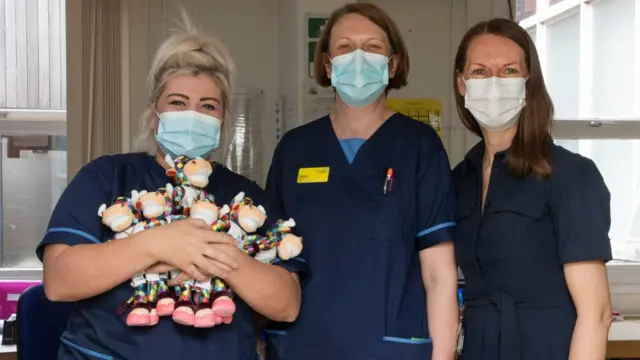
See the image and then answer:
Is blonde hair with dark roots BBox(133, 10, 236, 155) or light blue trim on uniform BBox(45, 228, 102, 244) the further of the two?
blonde hair with dark roots BBox(133, 10, 236, 155)

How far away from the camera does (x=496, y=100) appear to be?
1.55 metres

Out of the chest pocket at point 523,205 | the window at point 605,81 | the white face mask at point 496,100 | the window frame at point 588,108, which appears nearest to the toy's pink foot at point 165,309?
the chest pocket at point 523,205

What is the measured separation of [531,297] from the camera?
4.79 feet

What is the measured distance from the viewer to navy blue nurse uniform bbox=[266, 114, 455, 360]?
1.50m

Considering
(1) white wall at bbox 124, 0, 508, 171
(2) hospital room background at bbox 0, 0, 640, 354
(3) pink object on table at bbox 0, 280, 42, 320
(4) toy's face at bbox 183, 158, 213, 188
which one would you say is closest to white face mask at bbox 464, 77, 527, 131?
(4) toy's face at bbox 183, 158, 213, 188

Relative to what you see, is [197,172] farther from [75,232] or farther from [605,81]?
[605,81]

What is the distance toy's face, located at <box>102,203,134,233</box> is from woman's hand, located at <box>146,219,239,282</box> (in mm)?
76

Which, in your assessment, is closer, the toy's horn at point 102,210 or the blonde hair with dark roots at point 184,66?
the toy's horn at point 102,210

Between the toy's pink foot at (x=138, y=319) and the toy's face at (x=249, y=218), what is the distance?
260mm

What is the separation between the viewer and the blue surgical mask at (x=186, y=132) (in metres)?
1.41

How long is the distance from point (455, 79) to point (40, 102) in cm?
238

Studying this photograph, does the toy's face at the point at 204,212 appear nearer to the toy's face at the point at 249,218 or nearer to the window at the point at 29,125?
the toy's face at the point at 249,218

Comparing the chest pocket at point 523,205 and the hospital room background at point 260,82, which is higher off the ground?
the hospital room background at point 260,82

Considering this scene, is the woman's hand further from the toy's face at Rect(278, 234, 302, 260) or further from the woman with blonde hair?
the toy's face at Rect(278, 234, 302, 260)
